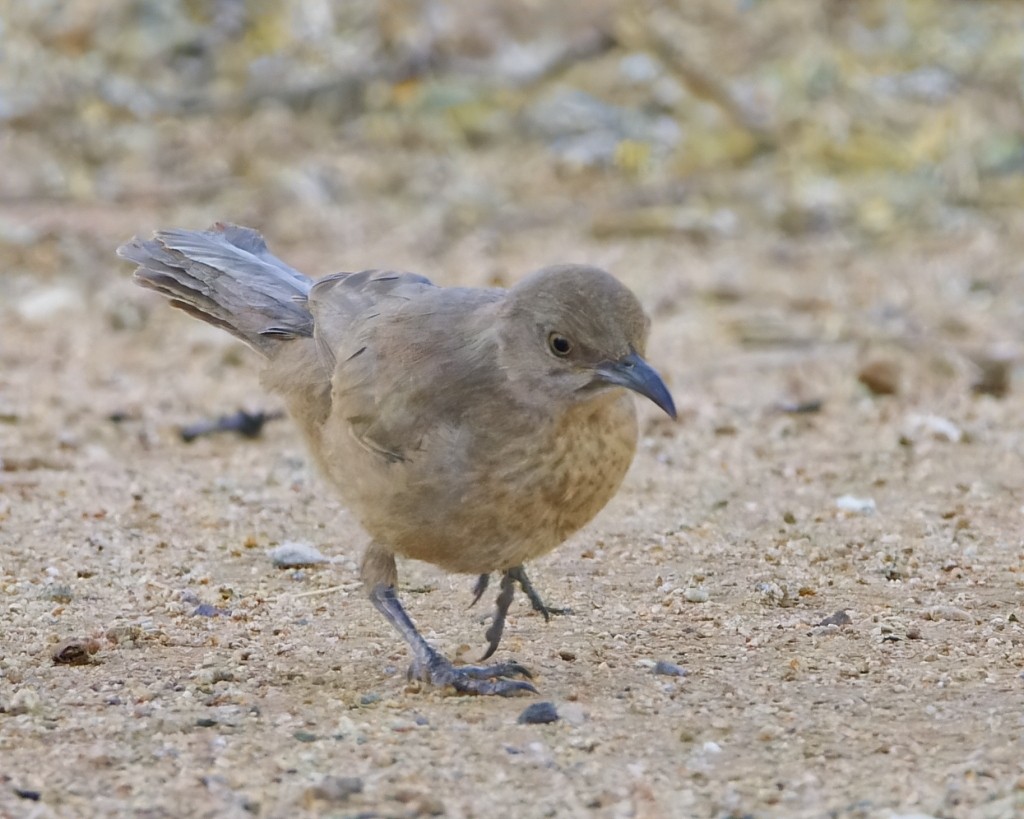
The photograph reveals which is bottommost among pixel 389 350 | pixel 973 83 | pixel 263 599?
pixel 263 599

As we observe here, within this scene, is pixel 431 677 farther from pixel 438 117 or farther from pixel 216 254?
pixel 438 117

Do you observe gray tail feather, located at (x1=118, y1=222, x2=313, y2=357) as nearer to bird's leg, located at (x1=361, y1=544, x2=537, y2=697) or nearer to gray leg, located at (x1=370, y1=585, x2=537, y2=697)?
bird's leg, located at (x1=361, y1=544, x2=537, y2=697)

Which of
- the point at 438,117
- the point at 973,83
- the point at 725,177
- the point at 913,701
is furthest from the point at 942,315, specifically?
the point at 913,701

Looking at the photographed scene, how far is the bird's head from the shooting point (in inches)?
158

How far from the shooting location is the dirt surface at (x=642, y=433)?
12.0ft

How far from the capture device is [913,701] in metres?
3.93

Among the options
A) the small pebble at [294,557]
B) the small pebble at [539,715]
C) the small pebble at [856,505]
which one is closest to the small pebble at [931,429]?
the small pebble at [856,505]

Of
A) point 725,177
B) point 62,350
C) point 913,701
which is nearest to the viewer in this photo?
point 913,701

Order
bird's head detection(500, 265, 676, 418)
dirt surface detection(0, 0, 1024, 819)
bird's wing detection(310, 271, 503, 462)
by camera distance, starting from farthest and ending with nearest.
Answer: bird's wing detection(310, 271, 503, 462)
bird's head detection(500, 265, 676, 418)
dirt surface detection(0, 0, 1024, 819)

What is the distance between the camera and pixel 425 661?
168 inches

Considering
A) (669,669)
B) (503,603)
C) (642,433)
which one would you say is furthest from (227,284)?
(642,433)

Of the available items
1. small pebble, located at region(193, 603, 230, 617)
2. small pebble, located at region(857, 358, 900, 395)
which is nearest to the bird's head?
small pebble, located at region(193, 603, 230, 617)

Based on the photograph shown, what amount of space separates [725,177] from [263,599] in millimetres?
7074

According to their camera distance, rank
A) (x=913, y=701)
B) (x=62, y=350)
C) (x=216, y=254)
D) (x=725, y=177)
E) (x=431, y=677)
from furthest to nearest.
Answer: (x=725, y=177)
(x=62, y=350)
(x=216, y=254)
(x=431, y=677)
(x=913, y=701)
